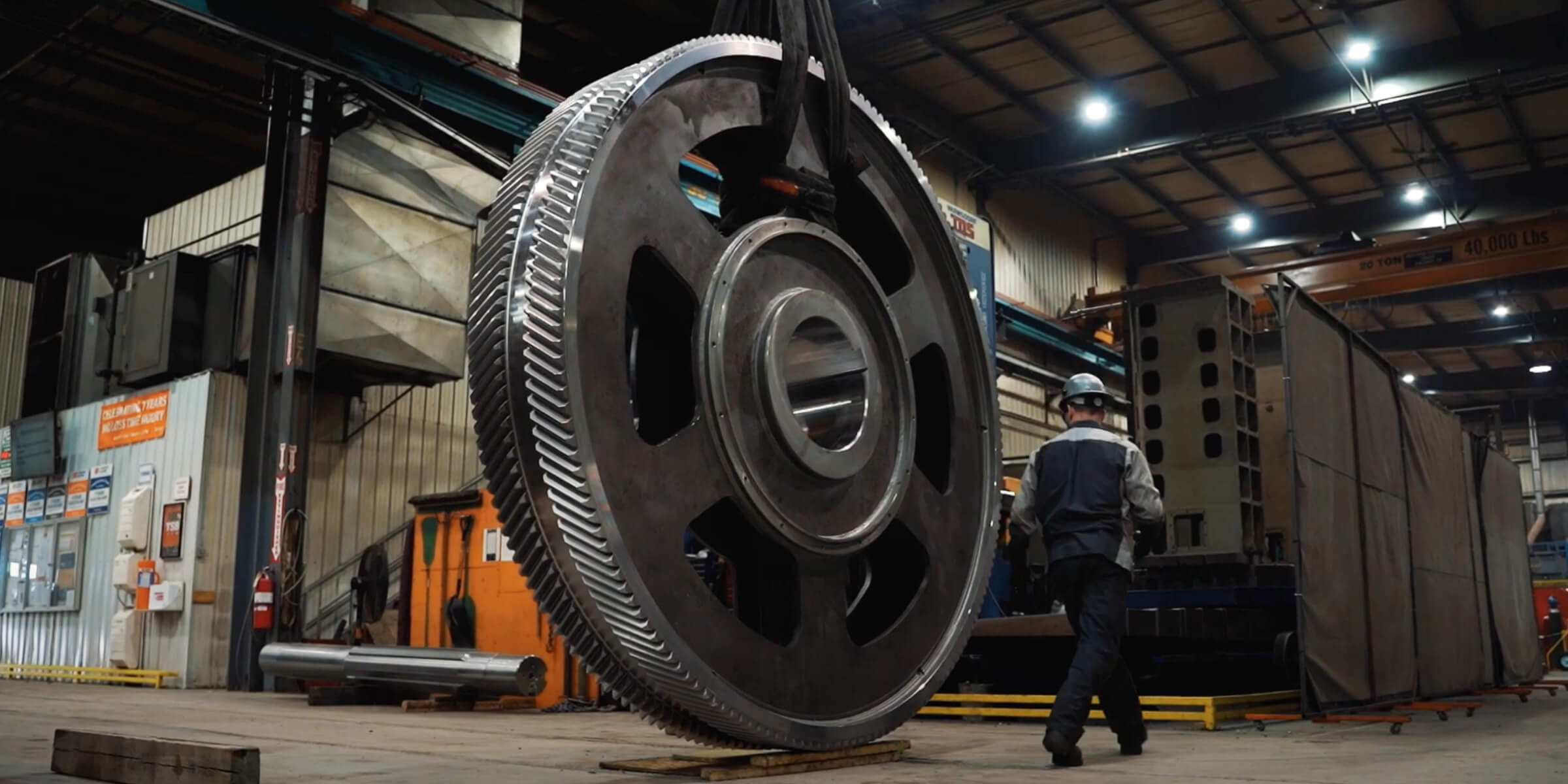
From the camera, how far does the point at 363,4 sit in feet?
38.2

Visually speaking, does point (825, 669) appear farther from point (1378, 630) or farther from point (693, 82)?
point (1378, 630)

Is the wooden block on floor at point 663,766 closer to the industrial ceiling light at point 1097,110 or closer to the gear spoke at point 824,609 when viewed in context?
the gear spoke at point 824,609

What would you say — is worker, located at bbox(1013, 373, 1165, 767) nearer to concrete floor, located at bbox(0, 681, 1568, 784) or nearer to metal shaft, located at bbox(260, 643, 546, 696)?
concrete floor, located at bbox(0, 681, 1568, 784)

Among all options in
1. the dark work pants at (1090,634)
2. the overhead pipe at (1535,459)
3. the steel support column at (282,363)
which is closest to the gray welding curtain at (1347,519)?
the dark work pants at (1090,634)

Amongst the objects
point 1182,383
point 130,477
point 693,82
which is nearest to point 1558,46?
point 1182,383

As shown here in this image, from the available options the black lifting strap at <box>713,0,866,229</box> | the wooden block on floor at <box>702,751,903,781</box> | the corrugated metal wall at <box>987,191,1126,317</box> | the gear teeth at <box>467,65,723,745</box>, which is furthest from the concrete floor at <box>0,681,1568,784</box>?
the corrugated metal wall at <box>987,191,1126,317</box>

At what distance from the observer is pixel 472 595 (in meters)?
9.70

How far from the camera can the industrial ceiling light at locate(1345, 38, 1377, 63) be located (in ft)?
49.9

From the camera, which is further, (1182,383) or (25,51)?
(25,51)

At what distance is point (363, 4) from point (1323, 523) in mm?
9070

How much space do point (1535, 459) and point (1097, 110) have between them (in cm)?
1882

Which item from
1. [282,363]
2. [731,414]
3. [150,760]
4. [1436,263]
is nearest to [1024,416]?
[1436,263]

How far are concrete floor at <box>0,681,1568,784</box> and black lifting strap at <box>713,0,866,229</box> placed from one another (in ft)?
5.43

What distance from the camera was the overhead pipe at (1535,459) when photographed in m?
29.7
